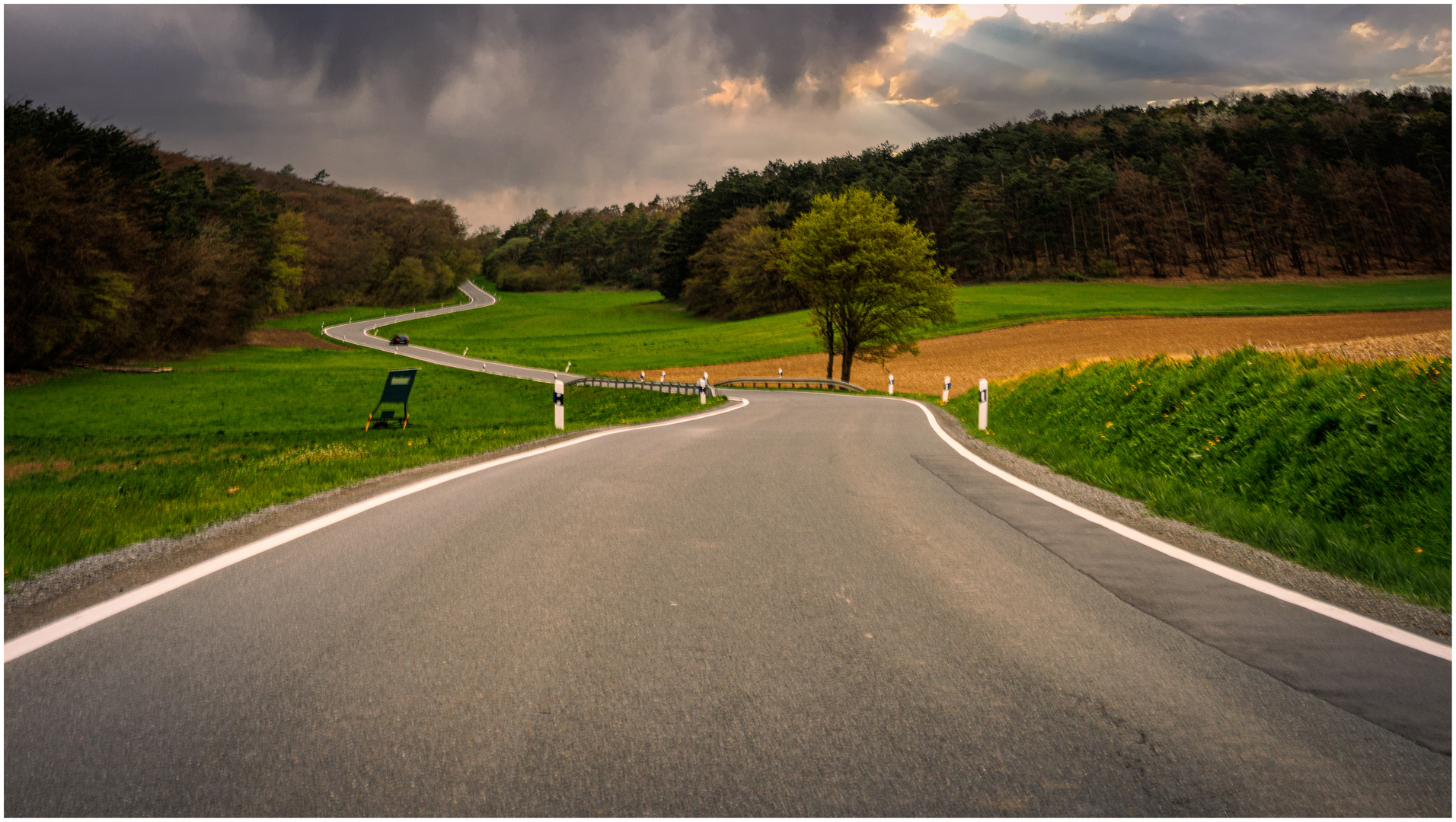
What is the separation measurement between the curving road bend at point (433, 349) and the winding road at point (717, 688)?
13.6 metres

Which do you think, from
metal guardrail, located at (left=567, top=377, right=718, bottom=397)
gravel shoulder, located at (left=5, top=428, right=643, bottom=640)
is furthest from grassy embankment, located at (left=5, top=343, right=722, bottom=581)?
metal guardrail, located at (left=567, top=377, right=718, bottom=397)

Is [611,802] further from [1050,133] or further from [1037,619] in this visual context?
[1050,133]

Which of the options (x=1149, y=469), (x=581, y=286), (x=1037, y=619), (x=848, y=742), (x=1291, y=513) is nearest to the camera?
(x=848, y=742)

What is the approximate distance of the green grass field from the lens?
198ft

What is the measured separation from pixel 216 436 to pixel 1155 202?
320ft

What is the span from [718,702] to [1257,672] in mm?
2163

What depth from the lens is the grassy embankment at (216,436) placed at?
6.31 metres

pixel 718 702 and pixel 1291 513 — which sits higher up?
pixel 718 702

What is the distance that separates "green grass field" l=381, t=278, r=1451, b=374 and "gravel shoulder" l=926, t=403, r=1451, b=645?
46432 mm

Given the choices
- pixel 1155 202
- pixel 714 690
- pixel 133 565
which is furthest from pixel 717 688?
pixel 1155 202

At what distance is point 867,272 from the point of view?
1580 inches

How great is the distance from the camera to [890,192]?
96.7m

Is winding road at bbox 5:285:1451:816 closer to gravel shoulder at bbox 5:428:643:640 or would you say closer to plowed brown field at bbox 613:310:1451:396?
gravel shoulder at bbox 5:428:643:640

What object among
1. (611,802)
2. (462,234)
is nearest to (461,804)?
(611,802)
